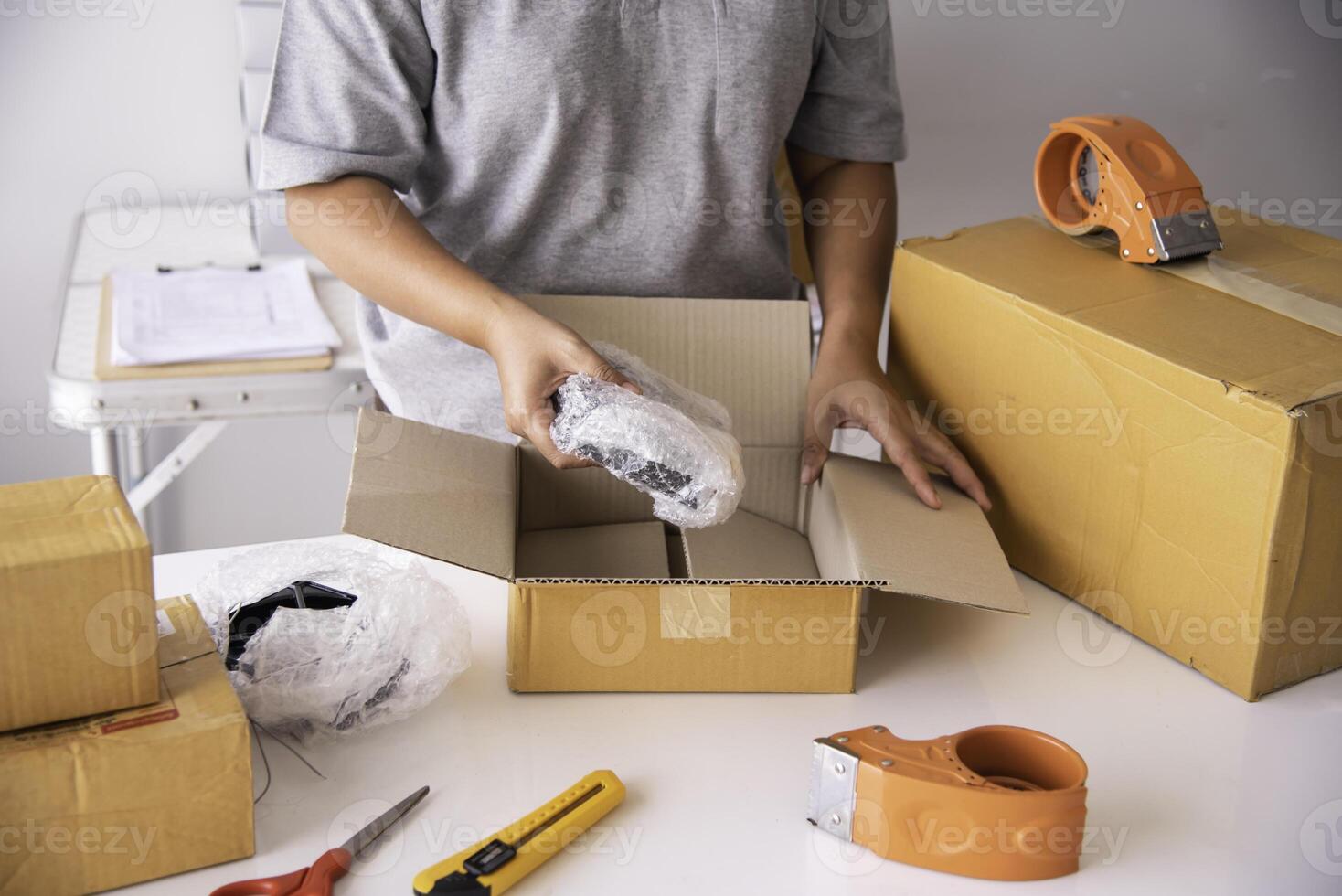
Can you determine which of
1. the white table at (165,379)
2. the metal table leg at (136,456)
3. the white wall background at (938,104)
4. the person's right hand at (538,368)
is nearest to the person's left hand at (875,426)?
the person's right hand at (538,368)

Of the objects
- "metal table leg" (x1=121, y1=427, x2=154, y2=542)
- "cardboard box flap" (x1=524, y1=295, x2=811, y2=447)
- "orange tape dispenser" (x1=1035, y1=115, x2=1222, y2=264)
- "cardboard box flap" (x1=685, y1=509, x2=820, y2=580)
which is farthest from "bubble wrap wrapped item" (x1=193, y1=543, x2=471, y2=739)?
"metal table leg" (x1=121, y1=427, x2=154, y2=542)

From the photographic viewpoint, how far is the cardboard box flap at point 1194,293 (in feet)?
2.84

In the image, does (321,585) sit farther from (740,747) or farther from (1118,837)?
(1118,837)

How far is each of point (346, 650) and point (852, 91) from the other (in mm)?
805

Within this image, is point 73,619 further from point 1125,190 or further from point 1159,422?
point 1125,190

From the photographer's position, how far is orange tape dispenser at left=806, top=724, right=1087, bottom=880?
2.20ft

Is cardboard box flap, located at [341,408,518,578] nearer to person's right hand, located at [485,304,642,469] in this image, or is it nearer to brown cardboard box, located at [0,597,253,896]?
person's right hand, located at [485,304,642,469]

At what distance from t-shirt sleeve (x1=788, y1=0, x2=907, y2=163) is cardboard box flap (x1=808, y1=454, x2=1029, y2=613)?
1.39 ft

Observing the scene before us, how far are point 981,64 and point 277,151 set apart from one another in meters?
1.36

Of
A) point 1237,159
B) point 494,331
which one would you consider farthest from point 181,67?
point 1237,159

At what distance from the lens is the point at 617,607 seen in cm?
82

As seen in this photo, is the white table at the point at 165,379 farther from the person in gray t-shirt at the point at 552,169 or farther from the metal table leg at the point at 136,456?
the person in gray t-shirt at the point at 552,169

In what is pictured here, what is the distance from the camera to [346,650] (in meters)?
0.80

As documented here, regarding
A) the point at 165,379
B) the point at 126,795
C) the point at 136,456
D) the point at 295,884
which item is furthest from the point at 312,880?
the point at 136,456
